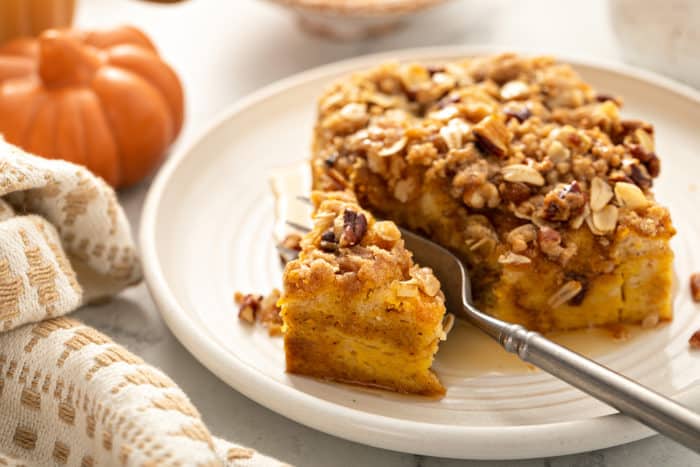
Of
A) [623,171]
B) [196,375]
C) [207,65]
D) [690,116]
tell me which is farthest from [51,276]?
[690,116]

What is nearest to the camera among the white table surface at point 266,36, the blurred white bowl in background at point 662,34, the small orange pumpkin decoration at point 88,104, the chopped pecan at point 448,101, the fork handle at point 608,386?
the fork handle at point 608,386

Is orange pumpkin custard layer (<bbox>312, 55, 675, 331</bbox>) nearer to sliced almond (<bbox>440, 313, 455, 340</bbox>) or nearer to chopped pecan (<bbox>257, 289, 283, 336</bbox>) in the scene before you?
sliced almond (<bbox>440, 313, 455, 340</bbox>)

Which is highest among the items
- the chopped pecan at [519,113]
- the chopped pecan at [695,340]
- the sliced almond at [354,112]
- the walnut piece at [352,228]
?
the chopped pecan at [519,113]

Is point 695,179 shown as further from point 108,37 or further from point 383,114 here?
point 108,37

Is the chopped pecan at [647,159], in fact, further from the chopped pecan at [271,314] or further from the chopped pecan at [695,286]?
the chopped pecan at [271,314]

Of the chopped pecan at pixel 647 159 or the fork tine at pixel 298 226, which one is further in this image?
the fork tine at pixel 298 226

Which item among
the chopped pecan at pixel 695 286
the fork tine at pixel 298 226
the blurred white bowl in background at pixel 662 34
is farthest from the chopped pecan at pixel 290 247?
the blurred white bowl in background at pixel 662 34

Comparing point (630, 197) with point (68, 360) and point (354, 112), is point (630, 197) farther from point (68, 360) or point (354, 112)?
point (68, 360)

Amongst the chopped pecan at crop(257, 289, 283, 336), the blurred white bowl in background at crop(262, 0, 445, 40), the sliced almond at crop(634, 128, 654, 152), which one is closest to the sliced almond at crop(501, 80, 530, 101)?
the sliced almond at crop(634, 128, 654, 152)
